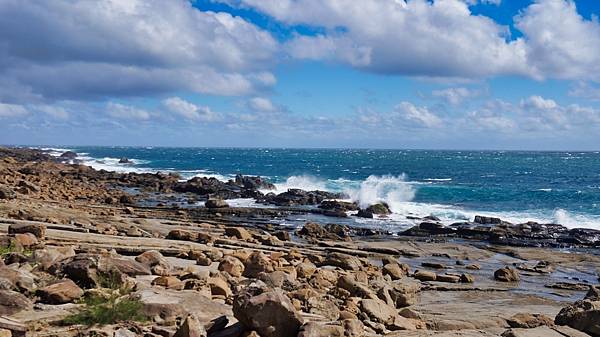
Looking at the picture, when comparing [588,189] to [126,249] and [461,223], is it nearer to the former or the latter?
[461,223]

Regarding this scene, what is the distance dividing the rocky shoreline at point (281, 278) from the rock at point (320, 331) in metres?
0.03

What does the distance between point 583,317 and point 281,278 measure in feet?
19.7

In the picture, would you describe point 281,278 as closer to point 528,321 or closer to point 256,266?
point 256,266

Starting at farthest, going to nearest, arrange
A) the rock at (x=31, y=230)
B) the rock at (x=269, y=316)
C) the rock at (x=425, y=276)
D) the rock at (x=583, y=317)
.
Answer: the rock at (x=425, y=276) < the rock at (x=31, y=230) < the rock at (x=583, y=317) < the rock at (x=269, y=316)

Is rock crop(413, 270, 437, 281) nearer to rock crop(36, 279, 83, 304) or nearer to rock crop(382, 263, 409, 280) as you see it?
rock crop(382, 263, 409, 280)

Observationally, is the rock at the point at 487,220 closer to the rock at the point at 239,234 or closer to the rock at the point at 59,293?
the rock at the point at 239,234

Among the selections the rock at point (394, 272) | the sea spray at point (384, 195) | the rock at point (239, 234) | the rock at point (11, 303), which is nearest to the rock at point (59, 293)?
the rock at point (11, 303)

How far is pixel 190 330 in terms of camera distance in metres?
7.08

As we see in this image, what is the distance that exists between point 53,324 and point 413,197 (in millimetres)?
44465

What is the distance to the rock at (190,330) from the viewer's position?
7074 millimetres

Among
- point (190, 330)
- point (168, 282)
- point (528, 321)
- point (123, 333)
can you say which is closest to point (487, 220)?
point (528, 321)

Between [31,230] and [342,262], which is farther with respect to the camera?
[342,262]

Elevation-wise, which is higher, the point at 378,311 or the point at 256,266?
the point at 256,266

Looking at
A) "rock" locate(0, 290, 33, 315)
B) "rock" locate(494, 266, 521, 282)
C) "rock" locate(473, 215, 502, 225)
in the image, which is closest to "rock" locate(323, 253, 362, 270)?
"rock" locate(494, 266, 521, 282)
